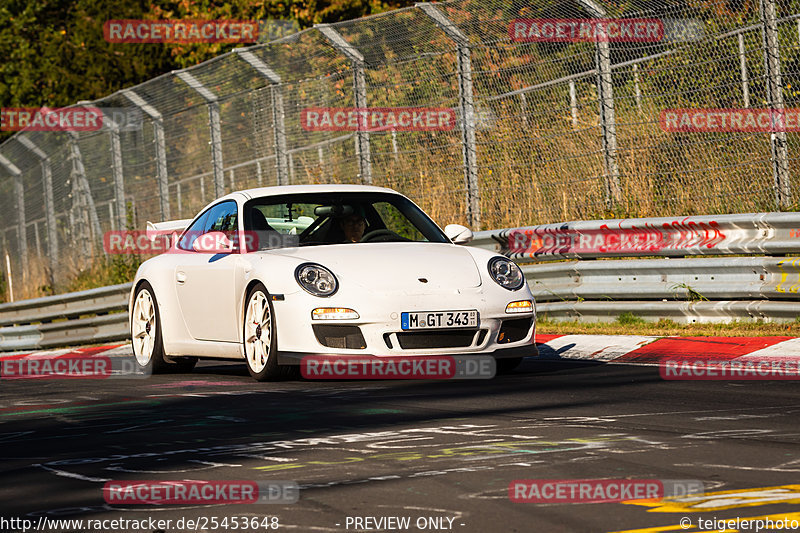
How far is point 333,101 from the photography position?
54.1ft

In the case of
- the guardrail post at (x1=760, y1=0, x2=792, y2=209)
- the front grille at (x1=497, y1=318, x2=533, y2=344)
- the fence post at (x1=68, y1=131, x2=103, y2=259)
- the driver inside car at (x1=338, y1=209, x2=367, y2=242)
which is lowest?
the front grille at (x1=497, y1=318, x2=533, y2=344)

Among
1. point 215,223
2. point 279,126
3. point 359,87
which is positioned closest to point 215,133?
point 279,126

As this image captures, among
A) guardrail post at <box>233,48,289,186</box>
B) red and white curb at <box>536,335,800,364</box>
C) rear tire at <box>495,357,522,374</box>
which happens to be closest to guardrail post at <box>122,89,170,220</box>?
guardrail post at <box>233,48,289,186</box>

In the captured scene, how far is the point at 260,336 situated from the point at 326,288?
705mm

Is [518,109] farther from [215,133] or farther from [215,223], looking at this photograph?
[215,133]

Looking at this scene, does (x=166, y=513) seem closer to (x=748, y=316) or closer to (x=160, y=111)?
(x=748, y=316)

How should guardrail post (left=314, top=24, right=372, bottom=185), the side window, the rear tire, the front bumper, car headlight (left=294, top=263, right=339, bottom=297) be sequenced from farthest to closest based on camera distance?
guardrail post (left=314, top=24, right=372, bottom=185)
the side window
the rear tire
car headlight (left=294, top=263, right=339, bottom=297)
the front bumper

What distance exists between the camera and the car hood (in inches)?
337

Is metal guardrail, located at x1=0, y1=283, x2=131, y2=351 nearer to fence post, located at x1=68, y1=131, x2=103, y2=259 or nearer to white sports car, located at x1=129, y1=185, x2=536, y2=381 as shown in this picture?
fence post, located at x1=68, y1=131, x2=103, y2=259

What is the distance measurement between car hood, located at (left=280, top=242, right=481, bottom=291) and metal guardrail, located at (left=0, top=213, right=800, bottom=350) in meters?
2.21

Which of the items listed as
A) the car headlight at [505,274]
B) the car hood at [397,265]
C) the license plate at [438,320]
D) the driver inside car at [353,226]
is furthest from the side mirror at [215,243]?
the car headlight at [505,274]

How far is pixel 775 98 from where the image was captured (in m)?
10.6

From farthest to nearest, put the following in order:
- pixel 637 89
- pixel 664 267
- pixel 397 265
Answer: pixel 637 89, pixel 664 267, pixel 397 265

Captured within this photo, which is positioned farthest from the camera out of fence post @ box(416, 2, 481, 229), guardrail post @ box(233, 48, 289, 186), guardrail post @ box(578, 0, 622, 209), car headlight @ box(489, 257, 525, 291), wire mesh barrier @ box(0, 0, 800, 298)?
guardrail post @ box(233, 48, 289, 186)
